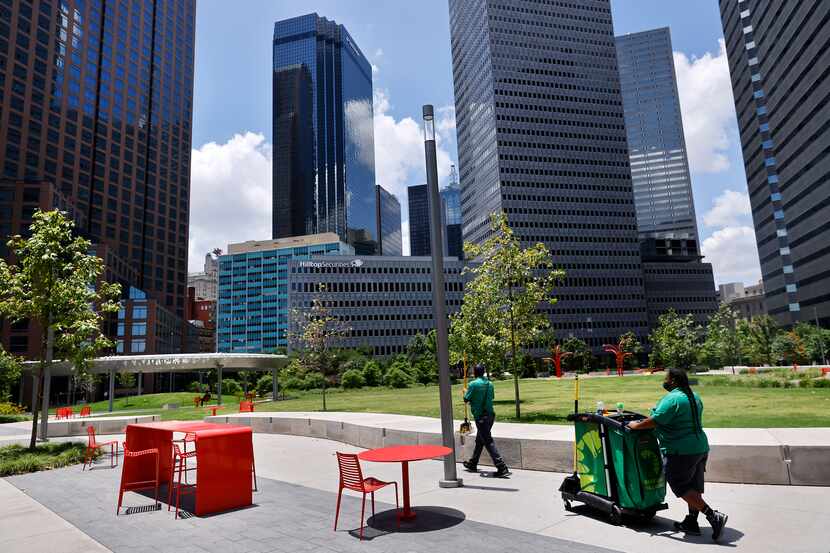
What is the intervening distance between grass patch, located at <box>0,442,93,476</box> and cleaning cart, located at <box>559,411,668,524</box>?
43.8 ft

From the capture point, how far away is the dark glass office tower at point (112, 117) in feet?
308

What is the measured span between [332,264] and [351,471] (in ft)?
352

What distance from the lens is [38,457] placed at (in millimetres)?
14000

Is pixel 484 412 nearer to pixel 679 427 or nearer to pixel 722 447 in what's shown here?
pixel 722 447

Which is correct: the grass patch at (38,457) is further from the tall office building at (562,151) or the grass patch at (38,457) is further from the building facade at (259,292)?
the building facade at (259,292)

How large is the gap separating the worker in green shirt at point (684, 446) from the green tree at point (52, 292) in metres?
16.4

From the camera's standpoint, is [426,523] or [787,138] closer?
[426,523]

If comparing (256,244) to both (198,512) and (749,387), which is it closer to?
(749,387)

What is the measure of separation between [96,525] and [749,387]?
102 feet

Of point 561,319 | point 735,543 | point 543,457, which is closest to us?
point 735,543

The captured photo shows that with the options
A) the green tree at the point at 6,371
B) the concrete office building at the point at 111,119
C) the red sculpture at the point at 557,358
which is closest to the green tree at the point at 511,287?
the green tree at the point at 6,371

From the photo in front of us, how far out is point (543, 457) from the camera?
32.3ft

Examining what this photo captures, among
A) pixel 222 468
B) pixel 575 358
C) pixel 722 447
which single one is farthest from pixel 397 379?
pixel 575 358

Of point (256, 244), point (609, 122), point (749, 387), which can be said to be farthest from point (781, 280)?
point (256, 244)
